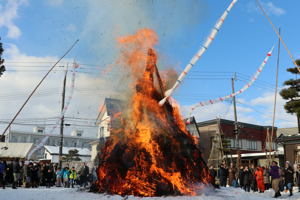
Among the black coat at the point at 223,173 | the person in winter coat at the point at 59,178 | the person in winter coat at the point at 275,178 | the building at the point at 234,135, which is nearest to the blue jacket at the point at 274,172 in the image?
the person in winter coat at the point at 275,178

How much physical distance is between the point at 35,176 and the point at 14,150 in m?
6.69

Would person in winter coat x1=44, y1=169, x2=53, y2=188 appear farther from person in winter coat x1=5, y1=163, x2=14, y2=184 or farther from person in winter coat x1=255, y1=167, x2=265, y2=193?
person in winter coat x1=255, y1=167, x2=265, y2=193

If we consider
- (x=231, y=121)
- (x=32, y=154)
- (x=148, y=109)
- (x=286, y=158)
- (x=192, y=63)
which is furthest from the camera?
(x=231, y=121)

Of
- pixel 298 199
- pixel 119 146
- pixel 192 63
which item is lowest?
pixel 298 199

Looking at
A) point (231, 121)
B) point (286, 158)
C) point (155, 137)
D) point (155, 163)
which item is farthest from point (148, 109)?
point (231, 121)

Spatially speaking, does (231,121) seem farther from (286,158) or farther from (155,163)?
(155,163)

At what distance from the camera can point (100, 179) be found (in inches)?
595

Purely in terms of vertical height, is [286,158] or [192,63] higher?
[192,63]

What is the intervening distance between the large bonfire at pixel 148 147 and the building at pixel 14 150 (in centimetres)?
1215

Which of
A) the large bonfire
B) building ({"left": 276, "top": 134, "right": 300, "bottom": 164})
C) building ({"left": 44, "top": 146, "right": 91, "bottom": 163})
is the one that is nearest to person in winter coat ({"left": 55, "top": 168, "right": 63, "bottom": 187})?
the large bonfire

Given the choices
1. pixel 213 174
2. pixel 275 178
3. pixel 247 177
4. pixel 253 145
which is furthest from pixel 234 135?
pixel 275 178

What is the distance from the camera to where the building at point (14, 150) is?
2569cm

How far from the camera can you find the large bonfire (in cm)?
1349

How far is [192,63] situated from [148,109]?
3542 millimetres
